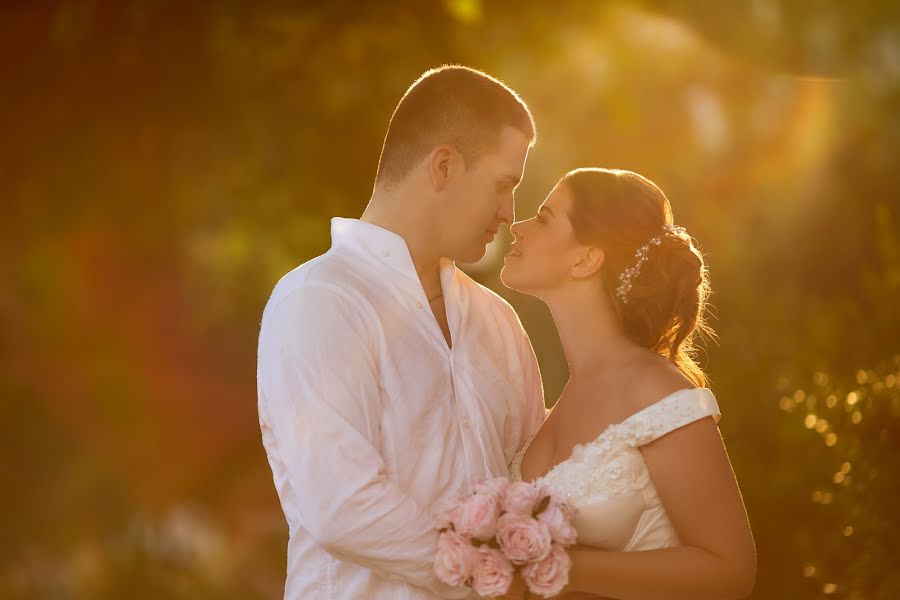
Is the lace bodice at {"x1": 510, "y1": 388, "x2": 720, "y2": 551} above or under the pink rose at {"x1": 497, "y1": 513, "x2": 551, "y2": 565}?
above

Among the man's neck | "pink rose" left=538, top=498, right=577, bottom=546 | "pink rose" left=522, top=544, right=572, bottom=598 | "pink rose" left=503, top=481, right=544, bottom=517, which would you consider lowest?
"pink rose" left=522, top=544, right=572, bottom=598

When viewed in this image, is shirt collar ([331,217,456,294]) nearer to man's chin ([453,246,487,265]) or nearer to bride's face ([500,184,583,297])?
man's chin ([453,246,487,265])

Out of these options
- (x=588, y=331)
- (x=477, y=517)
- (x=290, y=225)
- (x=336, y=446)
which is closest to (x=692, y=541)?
(x=477, y=517)

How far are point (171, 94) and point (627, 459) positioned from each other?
2.50 m

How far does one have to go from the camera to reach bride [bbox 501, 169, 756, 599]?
359cm

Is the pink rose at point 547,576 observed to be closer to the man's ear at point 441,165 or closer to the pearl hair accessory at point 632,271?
the pearl hair accessory at point 632,271

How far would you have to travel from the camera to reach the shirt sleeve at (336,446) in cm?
331

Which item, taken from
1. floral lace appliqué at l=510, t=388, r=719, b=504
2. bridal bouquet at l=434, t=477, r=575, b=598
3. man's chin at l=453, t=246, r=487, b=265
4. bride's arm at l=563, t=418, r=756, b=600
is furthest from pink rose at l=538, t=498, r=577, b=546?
man's chin at l=453, t=246, r=487, b=265

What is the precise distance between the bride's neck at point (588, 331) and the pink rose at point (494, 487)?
78 centimetres

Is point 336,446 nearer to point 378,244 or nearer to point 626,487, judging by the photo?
point 378,244

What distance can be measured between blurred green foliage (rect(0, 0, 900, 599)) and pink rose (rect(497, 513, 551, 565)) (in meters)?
2.14

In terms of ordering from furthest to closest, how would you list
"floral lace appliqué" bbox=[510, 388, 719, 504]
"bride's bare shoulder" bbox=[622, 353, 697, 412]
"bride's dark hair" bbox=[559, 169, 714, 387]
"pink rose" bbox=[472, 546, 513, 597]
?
"bride's dark hair" bbox=[559, 169, 714, 387]
"bride's bare shoulder" bbox=[622, 353, 697, 412]
"floral lace appliqué" bbox=[510, 388, 719, 504]
"pink rose" bbox=[472, 546, 513, 597]

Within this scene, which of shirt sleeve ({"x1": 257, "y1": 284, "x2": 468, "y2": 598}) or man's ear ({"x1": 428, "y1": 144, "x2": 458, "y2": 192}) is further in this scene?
man's ear ({"x1": 428, "y1": 144, "x2": 458, "y2": 192})

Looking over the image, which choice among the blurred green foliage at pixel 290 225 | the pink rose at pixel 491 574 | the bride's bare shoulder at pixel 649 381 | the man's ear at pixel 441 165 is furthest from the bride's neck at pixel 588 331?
the blurred green foliage at pixel 290 225
